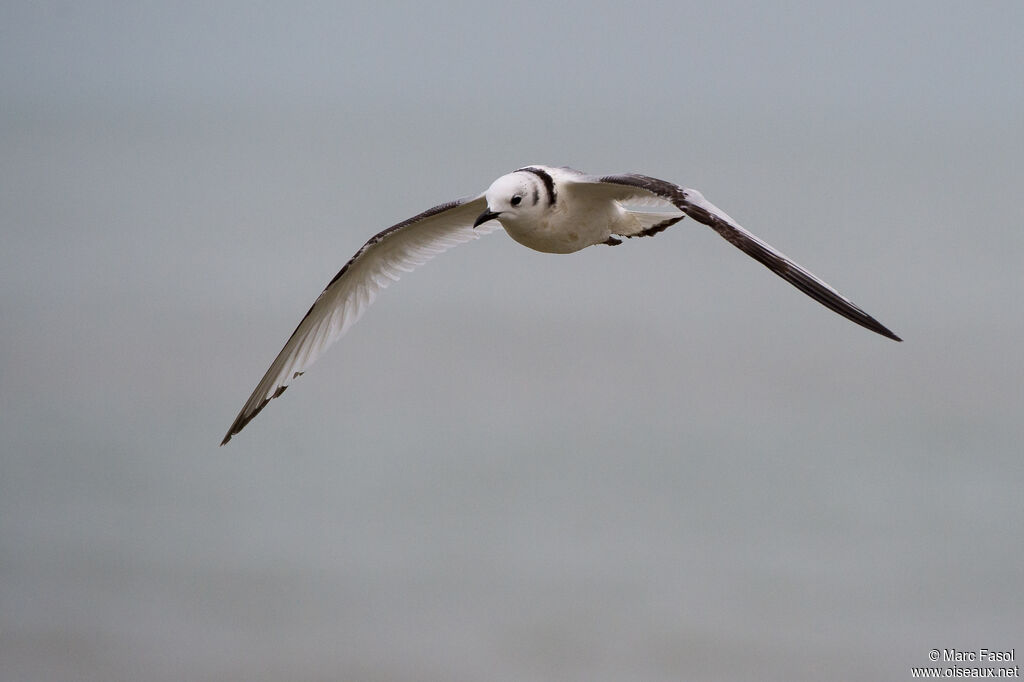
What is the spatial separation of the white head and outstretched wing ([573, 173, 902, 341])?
0.53 feet

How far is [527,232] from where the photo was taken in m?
5.38

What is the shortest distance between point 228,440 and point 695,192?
288 cm

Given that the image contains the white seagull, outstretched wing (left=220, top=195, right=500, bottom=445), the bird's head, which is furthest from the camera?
outstretched wing (left=220, top=195, right=500, bottom=445)

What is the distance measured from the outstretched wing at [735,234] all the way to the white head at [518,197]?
0.53 feet

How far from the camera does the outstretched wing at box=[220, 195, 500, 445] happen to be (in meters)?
6.51

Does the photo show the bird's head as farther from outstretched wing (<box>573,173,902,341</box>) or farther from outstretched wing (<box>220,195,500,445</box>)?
outstretched wing (<box>220,195,500,445</box>)

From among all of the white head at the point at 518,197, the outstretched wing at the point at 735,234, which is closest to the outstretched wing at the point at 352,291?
the white head at the point at 518,197

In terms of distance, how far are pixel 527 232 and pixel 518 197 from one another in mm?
181

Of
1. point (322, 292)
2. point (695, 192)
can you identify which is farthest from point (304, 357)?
point (695, 192)

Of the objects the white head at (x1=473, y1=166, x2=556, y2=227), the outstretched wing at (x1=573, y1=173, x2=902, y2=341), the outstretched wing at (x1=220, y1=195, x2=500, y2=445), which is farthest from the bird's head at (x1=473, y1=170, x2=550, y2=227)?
the outstretched wing at (x1=220, y1=195, x2=500, y2=445)

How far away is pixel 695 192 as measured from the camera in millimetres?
5020

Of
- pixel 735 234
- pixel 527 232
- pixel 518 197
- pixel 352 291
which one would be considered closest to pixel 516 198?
pixel 518 197

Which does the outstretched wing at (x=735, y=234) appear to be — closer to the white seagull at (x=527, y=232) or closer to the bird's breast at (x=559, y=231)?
the white seagull at (x=527, y=232)

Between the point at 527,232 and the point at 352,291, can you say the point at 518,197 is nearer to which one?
the point at 527,232
